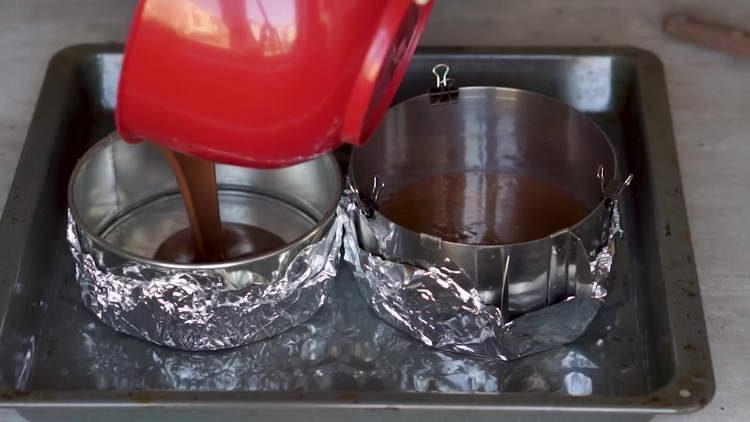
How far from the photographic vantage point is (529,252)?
2.74 ft

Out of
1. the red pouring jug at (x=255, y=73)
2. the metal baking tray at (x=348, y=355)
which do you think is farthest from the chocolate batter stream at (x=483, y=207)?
the red pouring jug at (x=255, y=73)

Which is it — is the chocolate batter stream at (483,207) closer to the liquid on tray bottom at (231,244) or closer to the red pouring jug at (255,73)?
the liquid on tray bottom at (231,244)

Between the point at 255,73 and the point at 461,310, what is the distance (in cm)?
30

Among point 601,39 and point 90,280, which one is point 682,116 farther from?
point 90,280

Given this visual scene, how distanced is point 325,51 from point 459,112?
14.9 inches

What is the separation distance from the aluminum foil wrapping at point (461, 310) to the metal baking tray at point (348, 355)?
0.05ft

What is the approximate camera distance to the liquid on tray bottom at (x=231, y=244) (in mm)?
962

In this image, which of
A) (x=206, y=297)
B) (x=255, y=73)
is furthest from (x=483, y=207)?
(x=255, y=73)

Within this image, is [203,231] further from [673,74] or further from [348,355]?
[673,74]

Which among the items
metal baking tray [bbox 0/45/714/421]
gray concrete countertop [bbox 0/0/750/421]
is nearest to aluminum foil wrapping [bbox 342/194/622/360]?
metal baking tray [bbox 0/45/714/421]

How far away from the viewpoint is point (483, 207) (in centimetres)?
102

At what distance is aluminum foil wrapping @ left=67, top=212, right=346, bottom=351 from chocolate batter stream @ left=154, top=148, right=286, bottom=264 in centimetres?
5

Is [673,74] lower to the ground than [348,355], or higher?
higher

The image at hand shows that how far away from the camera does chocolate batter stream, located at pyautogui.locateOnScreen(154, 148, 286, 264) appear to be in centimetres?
88
